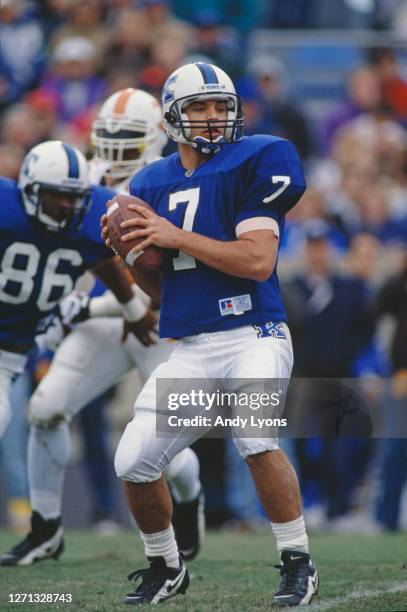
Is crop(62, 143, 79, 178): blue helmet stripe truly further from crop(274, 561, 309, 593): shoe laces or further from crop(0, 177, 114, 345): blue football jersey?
crop(274, 561, 309, 593): shoe laces

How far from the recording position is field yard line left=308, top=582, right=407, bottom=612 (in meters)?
4.13

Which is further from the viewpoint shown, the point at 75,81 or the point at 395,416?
the point at 75,81

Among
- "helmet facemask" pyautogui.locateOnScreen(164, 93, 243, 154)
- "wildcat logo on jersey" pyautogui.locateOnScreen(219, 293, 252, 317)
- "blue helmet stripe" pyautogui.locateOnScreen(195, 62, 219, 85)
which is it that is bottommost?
"wildcat logo on jersey" pyautogui.locateOnScreen(219, 293, 252, 317)

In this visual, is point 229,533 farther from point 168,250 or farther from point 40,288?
point 168,250

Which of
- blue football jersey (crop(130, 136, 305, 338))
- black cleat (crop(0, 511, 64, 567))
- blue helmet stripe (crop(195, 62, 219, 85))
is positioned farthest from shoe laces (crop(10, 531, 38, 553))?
blue helmet stripe (crop(195, 62, 219, 85))

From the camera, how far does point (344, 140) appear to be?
10211 mm

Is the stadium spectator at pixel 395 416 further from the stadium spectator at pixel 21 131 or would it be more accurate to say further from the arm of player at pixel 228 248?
the arm of player at pixel 228 248

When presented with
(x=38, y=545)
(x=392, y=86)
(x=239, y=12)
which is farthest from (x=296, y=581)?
(x=239, y=12)

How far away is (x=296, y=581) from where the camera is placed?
415cm

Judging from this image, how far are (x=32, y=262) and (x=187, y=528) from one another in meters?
1.54

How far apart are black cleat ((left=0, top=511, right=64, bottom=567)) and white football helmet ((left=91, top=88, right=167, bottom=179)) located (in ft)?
5.55

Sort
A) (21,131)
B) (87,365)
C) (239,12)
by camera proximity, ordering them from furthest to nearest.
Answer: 1. (239,12)
2. (21,131)
3. (87,365)

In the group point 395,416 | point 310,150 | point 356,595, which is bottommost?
point 395,416

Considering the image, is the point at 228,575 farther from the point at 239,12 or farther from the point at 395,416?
the point at 239,12
